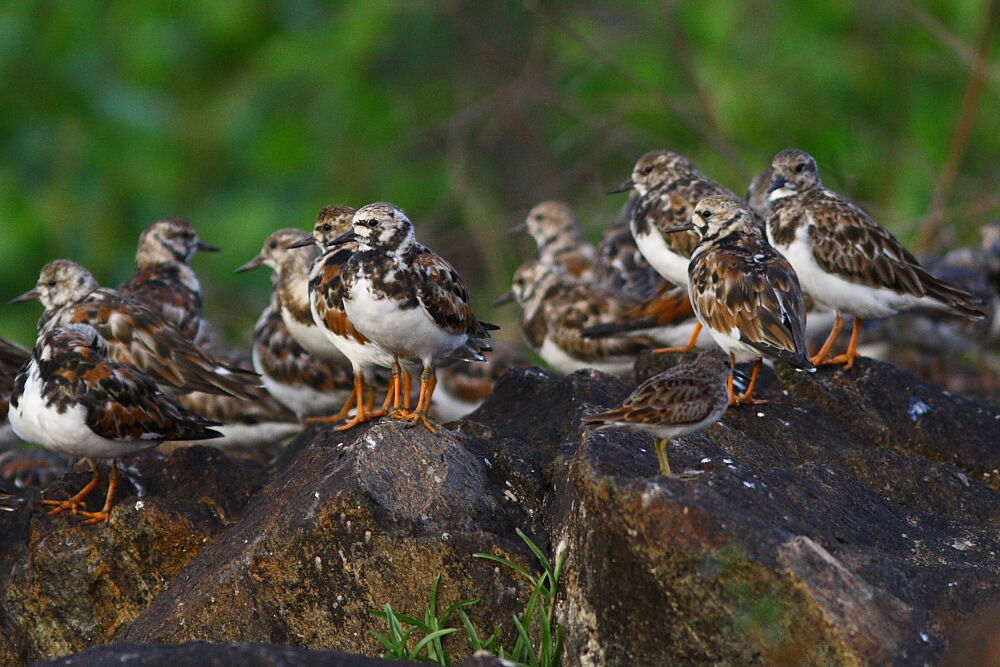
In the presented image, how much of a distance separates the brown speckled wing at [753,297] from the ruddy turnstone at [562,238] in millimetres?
4991

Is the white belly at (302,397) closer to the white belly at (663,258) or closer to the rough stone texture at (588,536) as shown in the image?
the rough stone texture at (588,536)

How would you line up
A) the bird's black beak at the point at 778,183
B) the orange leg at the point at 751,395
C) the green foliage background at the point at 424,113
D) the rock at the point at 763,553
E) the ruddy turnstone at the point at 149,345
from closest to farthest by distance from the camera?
the rock at the point at 763,553
the orange leg at the point at 751,395
the ruddy turnstone at the point at 149,345
the bird's black beak at the point at 778,183
the green foliage background at the point at 424,113

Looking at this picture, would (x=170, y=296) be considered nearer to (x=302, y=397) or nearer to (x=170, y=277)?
(x=170, y=277)

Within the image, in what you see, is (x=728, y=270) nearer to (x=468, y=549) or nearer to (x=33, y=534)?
(x=468, y=549)

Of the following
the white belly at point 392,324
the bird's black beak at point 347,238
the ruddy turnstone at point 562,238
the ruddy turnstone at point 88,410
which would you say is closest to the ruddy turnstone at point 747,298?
the white belly at point 392,324

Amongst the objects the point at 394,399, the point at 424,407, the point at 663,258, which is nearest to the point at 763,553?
the point at 424,407

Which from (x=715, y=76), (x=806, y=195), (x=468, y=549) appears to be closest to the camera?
(x=468, y=549)

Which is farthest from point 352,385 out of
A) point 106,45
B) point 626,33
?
point 106,45

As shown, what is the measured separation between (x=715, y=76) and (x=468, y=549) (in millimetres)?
11778

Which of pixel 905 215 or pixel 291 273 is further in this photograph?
pixel 905 215

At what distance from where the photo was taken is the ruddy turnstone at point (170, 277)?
382 inches

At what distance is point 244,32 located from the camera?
20.8 m

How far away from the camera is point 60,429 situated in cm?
656

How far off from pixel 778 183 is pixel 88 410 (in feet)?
15.0
